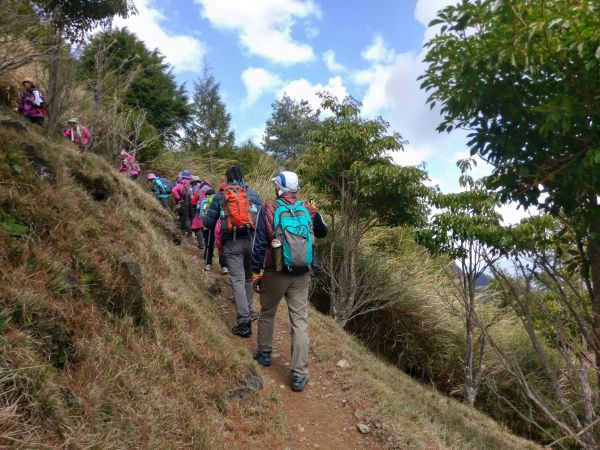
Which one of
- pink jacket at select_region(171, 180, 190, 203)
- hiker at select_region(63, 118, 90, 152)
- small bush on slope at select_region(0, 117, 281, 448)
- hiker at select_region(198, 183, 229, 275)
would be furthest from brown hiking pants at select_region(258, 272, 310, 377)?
pink jacket at select_region(171, 180, 190, 203)

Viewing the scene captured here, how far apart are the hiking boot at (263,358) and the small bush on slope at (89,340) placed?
0.26 metres

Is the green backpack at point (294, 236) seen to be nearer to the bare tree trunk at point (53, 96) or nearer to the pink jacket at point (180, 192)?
the bare tree trunk at point (53, 96)

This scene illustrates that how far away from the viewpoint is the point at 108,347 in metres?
3.03

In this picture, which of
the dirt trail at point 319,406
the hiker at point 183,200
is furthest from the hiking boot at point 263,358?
the hiker at point 183,200

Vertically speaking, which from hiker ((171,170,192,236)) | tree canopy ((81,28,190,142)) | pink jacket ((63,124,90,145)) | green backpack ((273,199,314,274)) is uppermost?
tree canopy ((81,28,190,142))

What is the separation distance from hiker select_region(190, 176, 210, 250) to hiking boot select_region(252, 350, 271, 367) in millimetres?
4389

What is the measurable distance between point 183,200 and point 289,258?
23.7ft

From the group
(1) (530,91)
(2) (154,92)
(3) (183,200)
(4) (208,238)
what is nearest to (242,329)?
(4) (208,238)

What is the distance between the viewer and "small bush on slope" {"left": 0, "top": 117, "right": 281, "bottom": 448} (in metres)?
2.28

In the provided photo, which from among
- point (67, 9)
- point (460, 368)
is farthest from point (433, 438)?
point (67, 9)

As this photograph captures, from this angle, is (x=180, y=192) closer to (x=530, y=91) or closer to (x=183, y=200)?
(x=183, y=200)

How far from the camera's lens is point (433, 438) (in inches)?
175

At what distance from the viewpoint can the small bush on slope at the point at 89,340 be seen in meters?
2.28

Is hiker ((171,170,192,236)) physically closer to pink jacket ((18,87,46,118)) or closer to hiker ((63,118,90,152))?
hiker ((63,118,90,152))
